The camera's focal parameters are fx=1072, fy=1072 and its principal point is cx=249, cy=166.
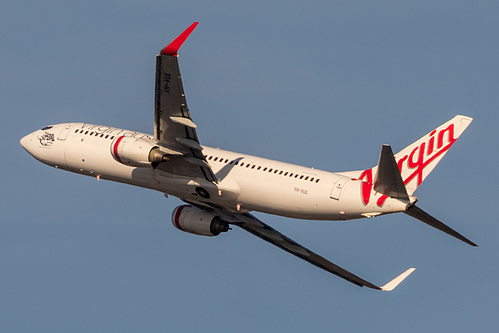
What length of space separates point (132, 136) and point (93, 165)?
321 centimetres

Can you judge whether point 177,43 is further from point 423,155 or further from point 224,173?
point 423,155

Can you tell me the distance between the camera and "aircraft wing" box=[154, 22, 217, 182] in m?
55.3

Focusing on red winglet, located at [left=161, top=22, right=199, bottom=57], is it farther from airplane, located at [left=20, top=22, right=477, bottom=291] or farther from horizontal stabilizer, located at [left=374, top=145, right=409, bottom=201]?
horizontal stabilizer, located at [left=374, top=145, right=409, bottom=201]

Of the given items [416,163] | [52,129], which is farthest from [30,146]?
[416,163]

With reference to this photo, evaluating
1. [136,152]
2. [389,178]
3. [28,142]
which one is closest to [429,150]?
[389,178]

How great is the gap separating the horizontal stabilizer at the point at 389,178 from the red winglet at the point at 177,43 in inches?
447

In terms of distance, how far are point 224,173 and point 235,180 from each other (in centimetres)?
89

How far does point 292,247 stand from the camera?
69188 millimetres

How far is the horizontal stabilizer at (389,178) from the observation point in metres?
52.8

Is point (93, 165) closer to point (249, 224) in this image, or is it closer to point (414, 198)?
point (249, 224)

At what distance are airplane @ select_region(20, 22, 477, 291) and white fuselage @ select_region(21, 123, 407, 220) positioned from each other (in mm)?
59

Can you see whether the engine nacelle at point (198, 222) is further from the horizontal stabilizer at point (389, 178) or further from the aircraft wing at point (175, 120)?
the horizontal stabilizer at point (389, 178)

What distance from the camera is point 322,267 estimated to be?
69.7m


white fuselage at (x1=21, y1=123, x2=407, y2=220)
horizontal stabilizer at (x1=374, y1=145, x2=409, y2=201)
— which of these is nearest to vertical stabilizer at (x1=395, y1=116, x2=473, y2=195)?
horizontal stabilizer at (x1=374, y1=145, x2=409, y2=201)
